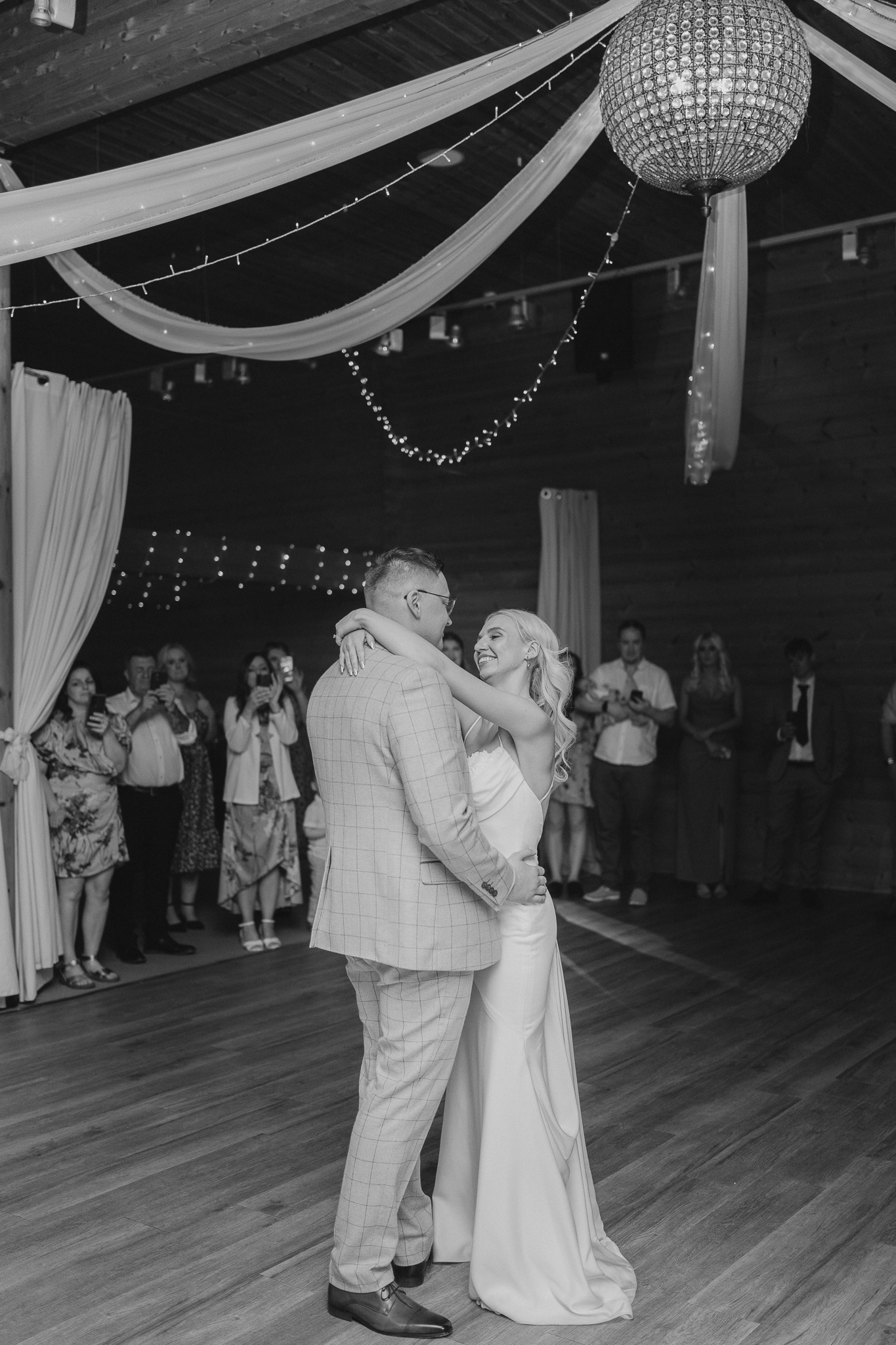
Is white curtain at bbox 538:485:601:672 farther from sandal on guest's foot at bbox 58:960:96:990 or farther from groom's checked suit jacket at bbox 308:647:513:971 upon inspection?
groom's checked suit jacket at bbox 308:647:513:971

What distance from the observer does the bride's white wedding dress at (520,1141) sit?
261 cm

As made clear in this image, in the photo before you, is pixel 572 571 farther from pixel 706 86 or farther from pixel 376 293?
pixel 706 86

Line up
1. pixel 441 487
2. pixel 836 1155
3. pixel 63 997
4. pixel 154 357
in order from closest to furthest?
pixel 836 1155 → pixel 63 997 → pixel 441 487 → pixel 154 357

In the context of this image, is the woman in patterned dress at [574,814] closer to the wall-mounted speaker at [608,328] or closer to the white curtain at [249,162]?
the wall-mounted speaker at [608,328]

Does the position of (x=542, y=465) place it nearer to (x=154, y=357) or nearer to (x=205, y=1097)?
(x=154, y=357)

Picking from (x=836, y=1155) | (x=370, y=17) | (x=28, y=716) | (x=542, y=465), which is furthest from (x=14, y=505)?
(x=542, y=465)

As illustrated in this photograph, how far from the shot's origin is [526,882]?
2.70 metres

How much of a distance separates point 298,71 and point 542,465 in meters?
4.01

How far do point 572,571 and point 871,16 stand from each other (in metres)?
5.02

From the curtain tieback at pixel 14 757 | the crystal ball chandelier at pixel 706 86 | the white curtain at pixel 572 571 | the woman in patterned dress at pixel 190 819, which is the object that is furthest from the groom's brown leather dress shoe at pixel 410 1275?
the white curtain at pixel 572 571

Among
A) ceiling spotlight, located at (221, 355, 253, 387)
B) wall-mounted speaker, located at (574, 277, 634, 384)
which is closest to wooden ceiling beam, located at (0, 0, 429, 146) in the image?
ceiling spotlight, located at (221, 355, 253, 387)

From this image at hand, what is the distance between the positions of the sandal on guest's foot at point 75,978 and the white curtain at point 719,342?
143 inches

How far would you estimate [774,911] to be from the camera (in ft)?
23.1

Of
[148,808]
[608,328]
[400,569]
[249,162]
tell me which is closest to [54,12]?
[249,162]
